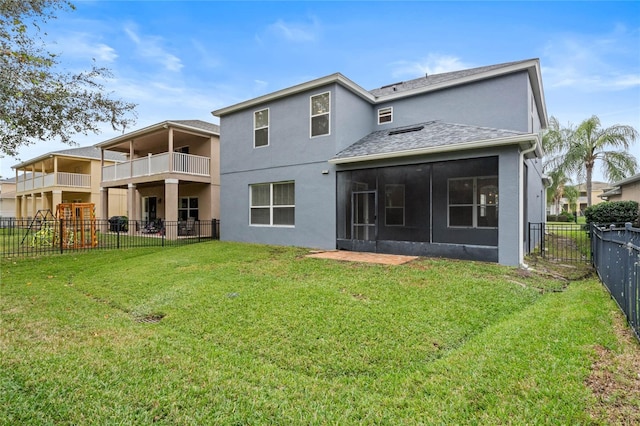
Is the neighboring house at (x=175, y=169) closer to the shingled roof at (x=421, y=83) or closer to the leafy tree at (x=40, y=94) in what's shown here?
the leafy tree at (x=40, y=94)

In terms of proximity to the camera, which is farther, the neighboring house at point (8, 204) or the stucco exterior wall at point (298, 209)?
the neighboring house at point (8, 204)

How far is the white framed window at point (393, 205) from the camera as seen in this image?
14.8 meters

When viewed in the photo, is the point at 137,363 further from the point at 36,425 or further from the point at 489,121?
the point at 489,121

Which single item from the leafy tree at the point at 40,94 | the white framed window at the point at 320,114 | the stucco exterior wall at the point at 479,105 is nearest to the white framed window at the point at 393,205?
the stucco exterior wall at the point at 479,105

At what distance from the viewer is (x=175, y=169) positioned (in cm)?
1647

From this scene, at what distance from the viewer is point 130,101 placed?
34.3 ft

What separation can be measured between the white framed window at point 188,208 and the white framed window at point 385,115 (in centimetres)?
1196

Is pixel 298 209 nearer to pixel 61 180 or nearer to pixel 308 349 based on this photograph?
pixel 308 349

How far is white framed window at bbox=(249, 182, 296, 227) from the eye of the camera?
1294 centimetres

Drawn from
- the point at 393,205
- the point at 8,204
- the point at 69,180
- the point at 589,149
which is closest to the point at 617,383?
the point at 393,205

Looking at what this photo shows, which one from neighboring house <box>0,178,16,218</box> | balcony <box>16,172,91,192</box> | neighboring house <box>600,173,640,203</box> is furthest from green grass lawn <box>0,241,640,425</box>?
→ neighboring house <box>0,178,16,218</box>

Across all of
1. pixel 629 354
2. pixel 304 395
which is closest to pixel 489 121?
pixel 629 354

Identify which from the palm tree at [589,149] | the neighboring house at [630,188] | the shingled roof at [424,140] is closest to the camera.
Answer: the shingled roof at [424,140]

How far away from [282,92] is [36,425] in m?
12.1
